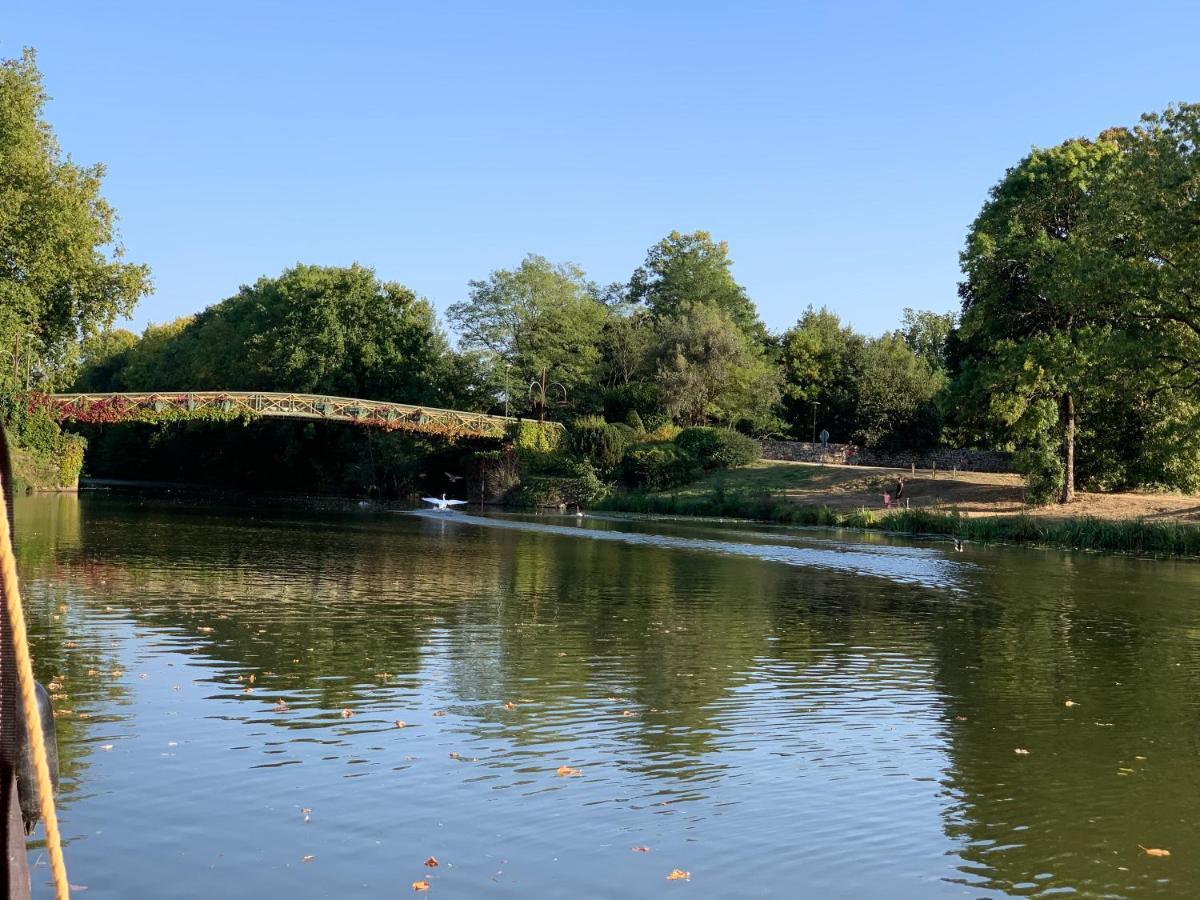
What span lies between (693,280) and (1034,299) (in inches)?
2488

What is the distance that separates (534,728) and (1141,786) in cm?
555

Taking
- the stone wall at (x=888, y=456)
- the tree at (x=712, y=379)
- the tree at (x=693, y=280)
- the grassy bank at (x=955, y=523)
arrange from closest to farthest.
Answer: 1. the grassy bank at (x=955, y=523)
2. the stone wall at (x=888, y=456)
3. the tree at (x=712, y=379)
4. the tree at (x=693, y=280)

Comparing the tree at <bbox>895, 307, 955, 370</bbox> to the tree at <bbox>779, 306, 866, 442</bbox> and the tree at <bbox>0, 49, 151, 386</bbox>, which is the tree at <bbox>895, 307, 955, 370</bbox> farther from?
the tree at <bbox>0, 49, 151, 386</bbox>

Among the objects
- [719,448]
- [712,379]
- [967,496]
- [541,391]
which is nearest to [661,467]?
[719,448]

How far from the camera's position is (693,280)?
4513 inches

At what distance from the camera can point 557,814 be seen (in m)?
8.96

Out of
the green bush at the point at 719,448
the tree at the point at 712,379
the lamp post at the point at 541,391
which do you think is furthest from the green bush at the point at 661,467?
the lamp post at the point at 541,391

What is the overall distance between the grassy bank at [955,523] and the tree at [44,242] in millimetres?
30547

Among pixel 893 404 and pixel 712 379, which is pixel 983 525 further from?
pixel 712 379

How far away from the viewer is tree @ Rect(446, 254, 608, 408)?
88.5 meters

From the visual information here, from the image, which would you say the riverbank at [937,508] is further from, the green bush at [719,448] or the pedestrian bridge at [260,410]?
the pedestrian bridge at [260,410]

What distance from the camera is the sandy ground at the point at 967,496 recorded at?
1976 inches

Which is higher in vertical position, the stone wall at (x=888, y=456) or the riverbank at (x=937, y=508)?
the stone wall at (x=888, y=456)

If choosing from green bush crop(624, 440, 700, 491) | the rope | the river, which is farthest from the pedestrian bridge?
the rope
